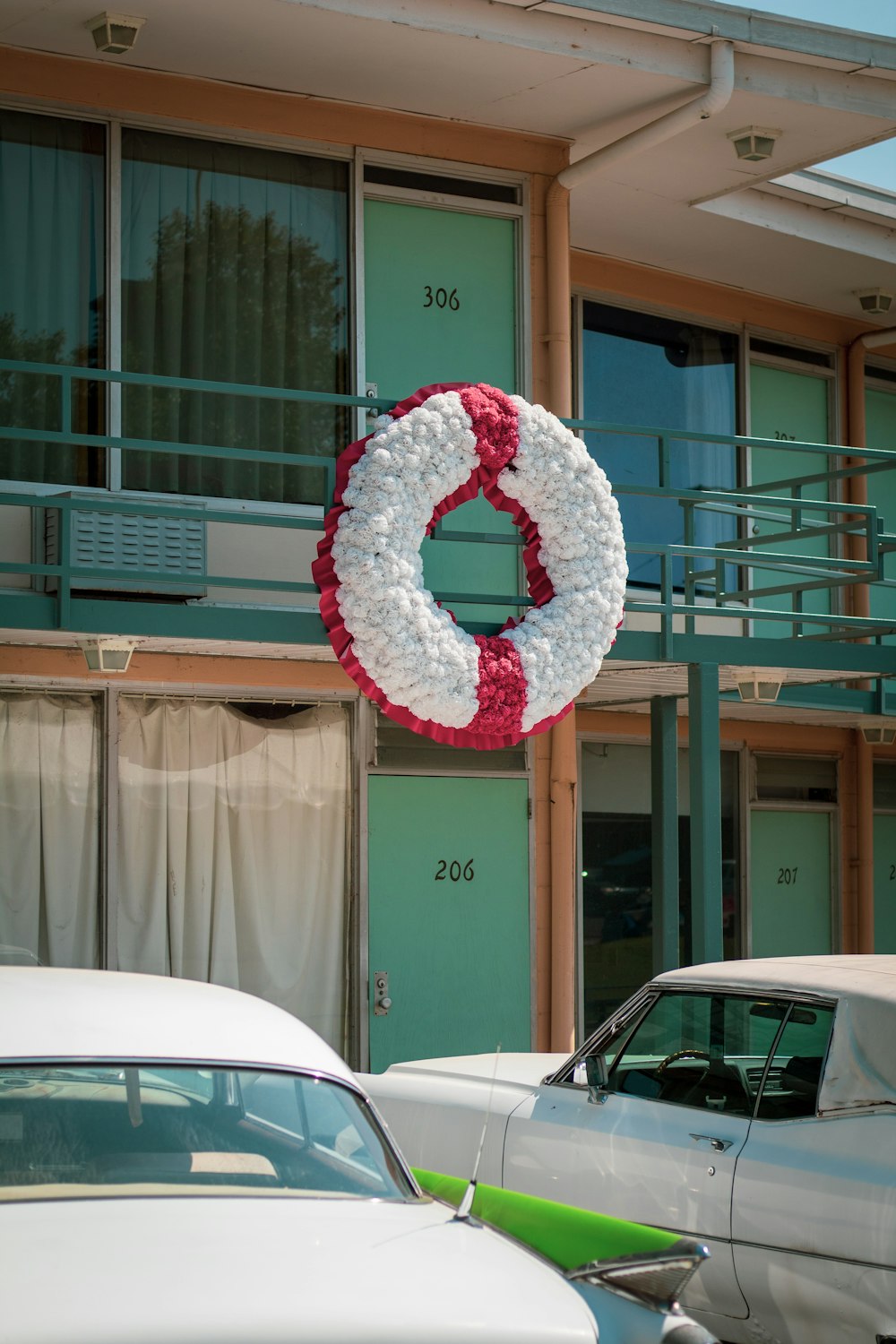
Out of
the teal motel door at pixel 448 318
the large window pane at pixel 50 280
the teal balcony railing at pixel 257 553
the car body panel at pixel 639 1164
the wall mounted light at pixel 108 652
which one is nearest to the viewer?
the car body panel at pixel 639 1164

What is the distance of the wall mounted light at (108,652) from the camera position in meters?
8.33

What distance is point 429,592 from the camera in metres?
8.27

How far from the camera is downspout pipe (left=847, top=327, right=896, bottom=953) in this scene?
1466 cm

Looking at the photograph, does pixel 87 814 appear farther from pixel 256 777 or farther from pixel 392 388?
pixel 392 388

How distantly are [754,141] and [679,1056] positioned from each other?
6946mm

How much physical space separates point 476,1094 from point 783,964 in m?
1.36

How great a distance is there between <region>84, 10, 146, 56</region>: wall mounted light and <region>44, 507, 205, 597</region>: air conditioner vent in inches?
103

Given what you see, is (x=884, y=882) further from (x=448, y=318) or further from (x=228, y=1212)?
(x=228, y=1212)

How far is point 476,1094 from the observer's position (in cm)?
655

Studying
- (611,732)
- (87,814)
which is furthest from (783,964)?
(611,732)

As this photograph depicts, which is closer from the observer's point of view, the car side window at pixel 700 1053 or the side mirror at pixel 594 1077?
the car side window at pixel 700 1053

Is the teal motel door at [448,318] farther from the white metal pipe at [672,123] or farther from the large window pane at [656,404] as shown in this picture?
the large window pane at [656,404]

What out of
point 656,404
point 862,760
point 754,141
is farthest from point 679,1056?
point 862,760

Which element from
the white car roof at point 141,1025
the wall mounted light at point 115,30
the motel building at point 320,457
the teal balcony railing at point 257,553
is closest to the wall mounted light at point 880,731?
the teal balcony railing at point 257,553
